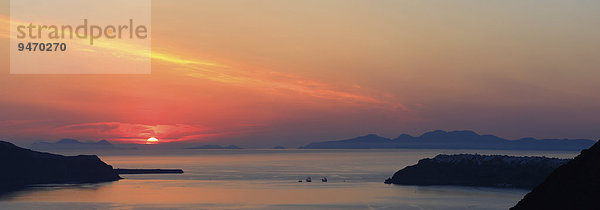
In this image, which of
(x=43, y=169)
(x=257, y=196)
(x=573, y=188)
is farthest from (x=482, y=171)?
(x=573, y=188)

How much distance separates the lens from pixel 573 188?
28.8 m

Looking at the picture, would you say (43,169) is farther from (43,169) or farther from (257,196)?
(257,196)

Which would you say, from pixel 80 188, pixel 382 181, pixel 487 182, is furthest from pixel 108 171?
pixel 487 182

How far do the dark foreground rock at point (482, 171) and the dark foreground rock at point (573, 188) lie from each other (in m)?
102

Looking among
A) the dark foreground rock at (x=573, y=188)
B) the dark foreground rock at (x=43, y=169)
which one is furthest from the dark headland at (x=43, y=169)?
the dark foreground rock at (x=573, y=188)

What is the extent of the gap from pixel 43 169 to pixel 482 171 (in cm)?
9884

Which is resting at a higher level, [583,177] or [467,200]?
[583,177]

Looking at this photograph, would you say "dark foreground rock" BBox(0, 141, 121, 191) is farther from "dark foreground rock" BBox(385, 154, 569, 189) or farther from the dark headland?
"dark foreground rock" BBox(385, 154, 569, 189)

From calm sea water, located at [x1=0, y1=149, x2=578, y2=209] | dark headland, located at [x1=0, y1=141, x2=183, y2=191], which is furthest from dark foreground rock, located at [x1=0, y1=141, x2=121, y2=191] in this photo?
calm sea water, located at [x1=0, y1=149, x2=578, y2=209]

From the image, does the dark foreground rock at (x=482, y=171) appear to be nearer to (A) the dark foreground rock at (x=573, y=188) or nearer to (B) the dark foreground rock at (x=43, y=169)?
(B) the dark foreground rock at (x=43, y=169)

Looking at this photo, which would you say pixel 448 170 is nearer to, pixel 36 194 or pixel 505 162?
pixel 505 162

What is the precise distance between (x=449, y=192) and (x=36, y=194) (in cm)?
7544

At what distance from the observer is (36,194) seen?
410 ft

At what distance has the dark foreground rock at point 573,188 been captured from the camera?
27688mm
